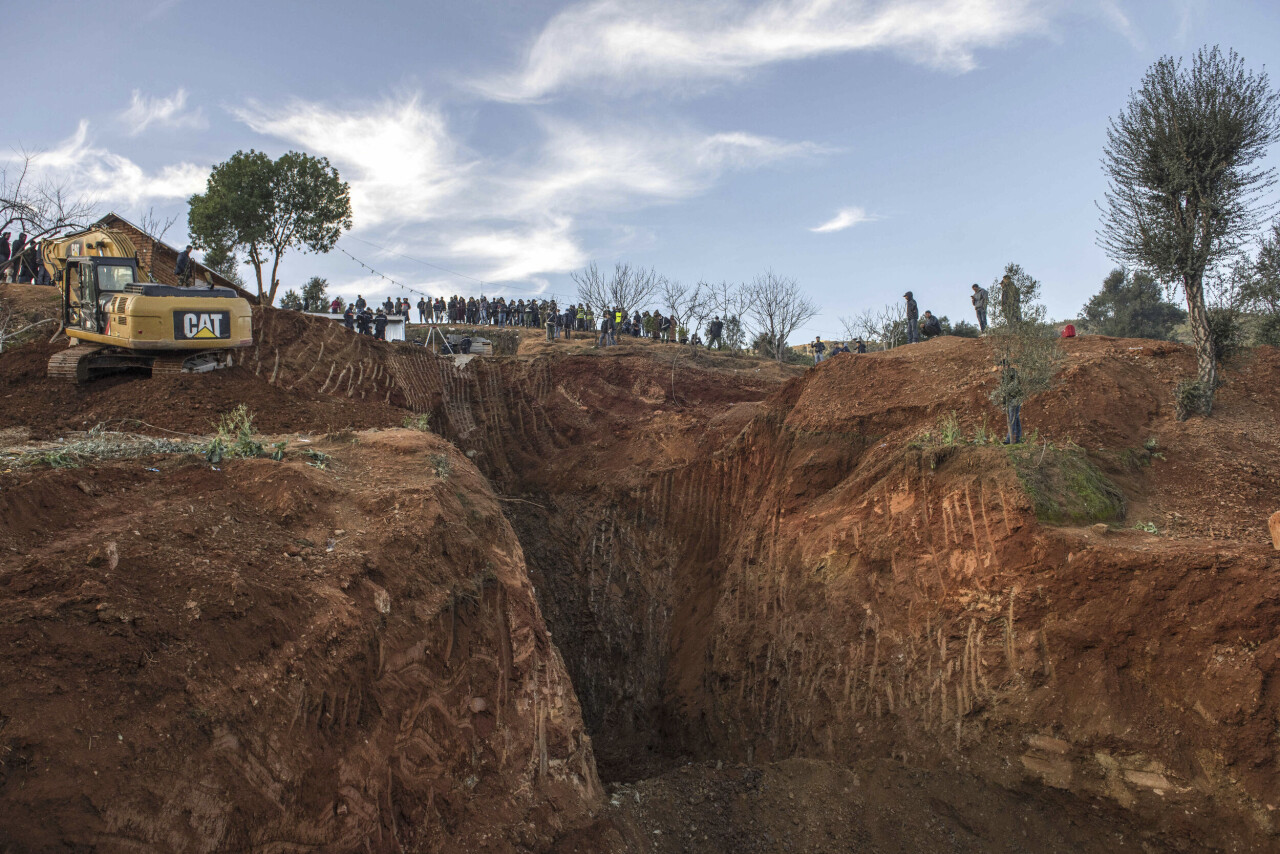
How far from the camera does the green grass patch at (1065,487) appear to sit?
9.07m

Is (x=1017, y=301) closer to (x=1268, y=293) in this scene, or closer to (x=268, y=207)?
(x=1268, y=293)

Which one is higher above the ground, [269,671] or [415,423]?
[415,423]

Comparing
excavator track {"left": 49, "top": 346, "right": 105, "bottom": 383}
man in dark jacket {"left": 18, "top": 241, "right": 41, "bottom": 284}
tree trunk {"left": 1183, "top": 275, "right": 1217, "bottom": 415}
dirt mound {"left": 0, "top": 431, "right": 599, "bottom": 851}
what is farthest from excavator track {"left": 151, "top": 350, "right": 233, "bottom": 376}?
tree trunk {"left": 1183, "top": 275, "right": 1217, "bottom": 415}

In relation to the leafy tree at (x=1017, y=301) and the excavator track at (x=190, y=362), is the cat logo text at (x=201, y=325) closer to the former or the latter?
the excavator track at (x=190, y=362)

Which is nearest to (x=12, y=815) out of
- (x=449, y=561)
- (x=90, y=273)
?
(x=449, y=561)

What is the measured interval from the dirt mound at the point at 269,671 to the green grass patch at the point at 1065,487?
653cm

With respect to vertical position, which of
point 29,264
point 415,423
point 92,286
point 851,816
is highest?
point 29,264

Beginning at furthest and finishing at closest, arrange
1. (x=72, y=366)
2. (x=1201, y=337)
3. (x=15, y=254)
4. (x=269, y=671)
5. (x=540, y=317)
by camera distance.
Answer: (x=540, y=317) < (x=15, y=254) < (x=72, y=366) < (x=1201, y=337) < (x=269, y=671)

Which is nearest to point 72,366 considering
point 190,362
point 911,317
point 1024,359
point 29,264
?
point 190,362

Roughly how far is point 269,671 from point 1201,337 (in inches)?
574

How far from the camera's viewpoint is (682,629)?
13.6 m

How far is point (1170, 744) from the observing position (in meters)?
7.26

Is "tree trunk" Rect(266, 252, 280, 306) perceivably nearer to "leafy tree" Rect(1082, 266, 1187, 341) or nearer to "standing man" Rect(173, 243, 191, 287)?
"standing man" Rect(173, 243, 191, 287)

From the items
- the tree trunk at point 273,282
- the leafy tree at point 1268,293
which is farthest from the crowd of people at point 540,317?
the leafy tree at point 1268,293
